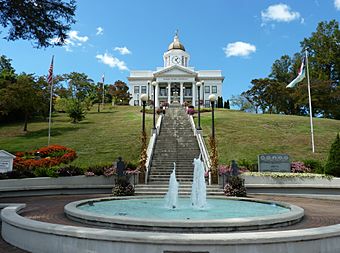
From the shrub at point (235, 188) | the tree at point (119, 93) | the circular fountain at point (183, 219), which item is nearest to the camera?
the circular fountain at point (183, 219)

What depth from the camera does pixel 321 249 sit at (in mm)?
5965

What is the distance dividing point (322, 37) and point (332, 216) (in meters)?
61.3

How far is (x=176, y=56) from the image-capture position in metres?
86.9

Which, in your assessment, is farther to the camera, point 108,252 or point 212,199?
point 212,199

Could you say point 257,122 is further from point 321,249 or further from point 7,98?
point 321,249

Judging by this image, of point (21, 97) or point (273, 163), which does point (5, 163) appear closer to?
point (273, 163)

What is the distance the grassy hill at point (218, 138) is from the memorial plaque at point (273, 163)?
13.2 feet

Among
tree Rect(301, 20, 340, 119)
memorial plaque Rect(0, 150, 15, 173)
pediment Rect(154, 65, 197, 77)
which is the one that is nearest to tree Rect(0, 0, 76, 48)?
memorial plaque Rect(0, 150, 15, 173)

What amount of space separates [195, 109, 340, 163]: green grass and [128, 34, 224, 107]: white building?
107 feet

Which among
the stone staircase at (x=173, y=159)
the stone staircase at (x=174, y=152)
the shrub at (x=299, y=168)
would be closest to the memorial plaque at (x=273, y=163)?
the shrub at (x=299, y=168)

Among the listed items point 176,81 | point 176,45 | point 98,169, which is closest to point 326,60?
point 176,81

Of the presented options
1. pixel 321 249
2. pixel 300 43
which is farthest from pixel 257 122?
pixel 300 43

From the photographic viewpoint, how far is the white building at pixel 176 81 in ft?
243

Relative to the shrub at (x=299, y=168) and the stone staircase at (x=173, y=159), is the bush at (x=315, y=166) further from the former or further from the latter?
the stone staircase at (x=173, y=159)
